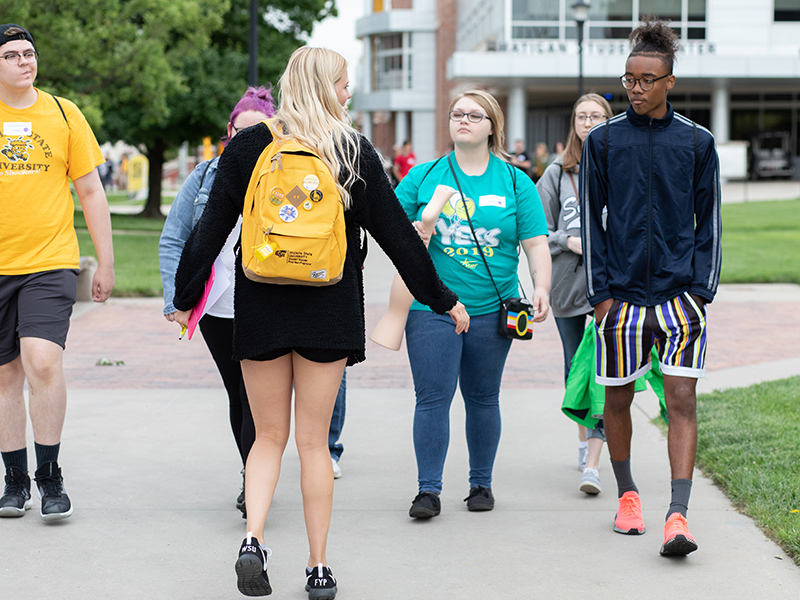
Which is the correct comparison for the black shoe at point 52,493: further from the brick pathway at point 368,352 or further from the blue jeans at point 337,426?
the brick pathway at point 368,352

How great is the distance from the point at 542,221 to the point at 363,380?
3506 mm

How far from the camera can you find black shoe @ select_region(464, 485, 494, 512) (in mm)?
4746

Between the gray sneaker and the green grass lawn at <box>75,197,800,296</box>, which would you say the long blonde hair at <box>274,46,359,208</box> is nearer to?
the gray sneaker

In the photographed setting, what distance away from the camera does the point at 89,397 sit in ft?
23.3

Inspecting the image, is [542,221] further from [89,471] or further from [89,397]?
[89,397]

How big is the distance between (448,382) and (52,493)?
187 cm

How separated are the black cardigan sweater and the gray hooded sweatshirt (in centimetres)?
178

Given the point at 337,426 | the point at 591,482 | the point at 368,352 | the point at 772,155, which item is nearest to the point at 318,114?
the point at 337,426

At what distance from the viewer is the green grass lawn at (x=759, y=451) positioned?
14.5 ft

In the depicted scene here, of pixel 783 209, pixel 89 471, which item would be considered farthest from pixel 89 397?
pixel 783 209

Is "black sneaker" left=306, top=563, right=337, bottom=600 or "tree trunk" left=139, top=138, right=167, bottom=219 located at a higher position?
"tree trunk" left=139, top=138, right=167, bottom=219

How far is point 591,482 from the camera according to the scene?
501 cm

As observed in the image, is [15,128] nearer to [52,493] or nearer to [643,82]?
[52,493]

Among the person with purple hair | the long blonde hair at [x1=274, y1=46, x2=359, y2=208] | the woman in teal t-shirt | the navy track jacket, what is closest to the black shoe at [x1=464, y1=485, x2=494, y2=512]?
the woman in teal t-shirt
